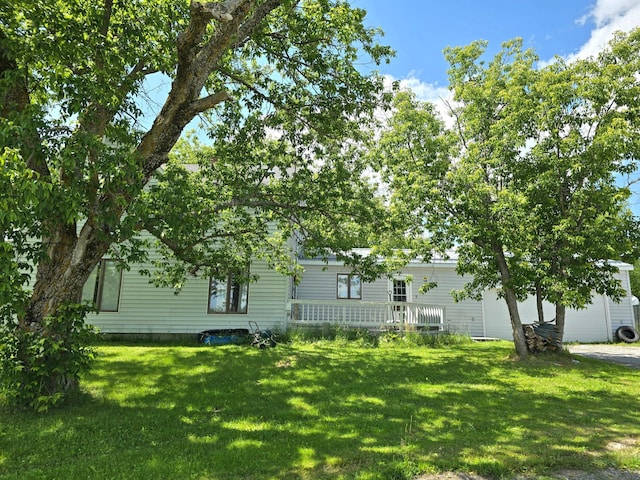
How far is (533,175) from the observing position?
33.8 feet

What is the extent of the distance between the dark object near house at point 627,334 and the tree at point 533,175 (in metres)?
9.15

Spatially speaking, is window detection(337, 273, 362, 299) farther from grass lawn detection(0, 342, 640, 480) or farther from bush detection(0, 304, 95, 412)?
bush detection(0, 304, 95, 412)

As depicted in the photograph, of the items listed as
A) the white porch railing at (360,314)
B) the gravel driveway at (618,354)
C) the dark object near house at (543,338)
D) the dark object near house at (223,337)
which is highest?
the white porch railing at (360,314)

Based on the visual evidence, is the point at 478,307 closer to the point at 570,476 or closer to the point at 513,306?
the point at 513,306

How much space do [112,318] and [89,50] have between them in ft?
33.6

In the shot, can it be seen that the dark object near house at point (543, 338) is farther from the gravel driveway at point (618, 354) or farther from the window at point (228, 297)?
the window at point (228, 297)

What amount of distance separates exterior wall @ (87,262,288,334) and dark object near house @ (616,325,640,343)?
14.6m

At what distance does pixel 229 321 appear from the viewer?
13672 mm

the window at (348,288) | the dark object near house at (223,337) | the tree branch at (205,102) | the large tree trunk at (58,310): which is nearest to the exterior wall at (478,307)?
the window at (348,288)

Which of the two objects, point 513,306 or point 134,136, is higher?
point 134,136

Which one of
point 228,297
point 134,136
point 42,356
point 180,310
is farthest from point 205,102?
point 180,310

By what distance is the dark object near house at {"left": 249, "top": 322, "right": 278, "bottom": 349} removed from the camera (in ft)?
37.2

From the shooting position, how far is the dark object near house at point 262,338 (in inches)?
446

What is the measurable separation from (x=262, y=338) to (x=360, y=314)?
12.9ft
